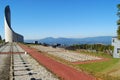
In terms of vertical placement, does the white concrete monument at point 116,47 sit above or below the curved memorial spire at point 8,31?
below

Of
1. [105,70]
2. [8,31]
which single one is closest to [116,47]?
[105,70]

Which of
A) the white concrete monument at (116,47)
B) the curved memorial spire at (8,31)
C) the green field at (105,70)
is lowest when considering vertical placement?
the green field at (105,70)

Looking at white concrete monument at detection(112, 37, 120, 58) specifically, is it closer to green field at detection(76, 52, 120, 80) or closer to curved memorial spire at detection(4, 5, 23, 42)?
green field at detection(76, 52, 120, 80)

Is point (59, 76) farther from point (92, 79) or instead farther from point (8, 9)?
point (8, 9)

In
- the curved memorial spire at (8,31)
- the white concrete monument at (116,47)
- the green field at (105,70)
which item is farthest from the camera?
the curved memorial spire at (8,31)

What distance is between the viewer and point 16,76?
61.2 ft

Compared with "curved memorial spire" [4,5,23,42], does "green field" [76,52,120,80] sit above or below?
below

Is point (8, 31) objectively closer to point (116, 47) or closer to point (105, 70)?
point (116, 47)

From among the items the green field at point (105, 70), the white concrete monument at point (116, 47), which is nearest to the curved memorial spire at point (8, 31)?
the white concrete monument at point (116, 47)

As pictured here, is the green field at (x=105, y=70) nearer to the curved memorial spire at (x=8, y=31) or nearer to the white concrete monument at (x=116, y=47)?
the white concrete monument at (x=116, y=47)

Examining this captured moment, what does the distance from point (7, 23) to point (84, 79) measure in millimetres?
131445

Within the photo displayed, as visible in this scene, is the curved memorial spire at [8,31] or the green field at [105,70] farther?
the curved memorial spire at [8,31]

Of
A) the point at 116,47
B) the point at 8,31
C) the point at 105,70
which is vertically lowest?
the point at 105,70

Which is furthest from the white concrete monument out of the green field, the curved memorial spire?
the curved memorial spire
